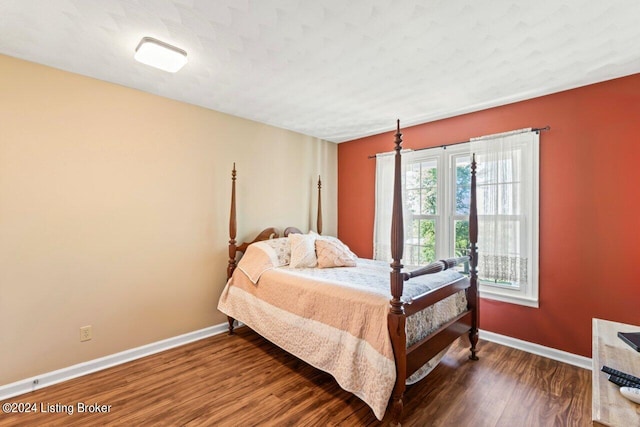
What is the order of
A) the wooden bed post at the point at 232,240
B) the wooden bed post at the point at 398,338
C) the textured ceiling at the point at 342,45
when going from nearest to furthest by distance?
→ the textured ceiling at the point at 342,45, the wooden bed post at the point at 398,338, the wooden bed post at the point at 232,240

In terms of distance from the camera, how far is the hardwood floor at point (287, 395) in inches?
73.6

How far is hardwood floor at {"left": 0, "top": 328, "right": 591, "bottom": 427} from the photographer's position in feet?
6.14

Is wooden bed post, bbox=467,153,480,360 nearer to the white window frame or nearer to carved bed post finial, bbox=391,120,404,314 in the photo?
the white window frame

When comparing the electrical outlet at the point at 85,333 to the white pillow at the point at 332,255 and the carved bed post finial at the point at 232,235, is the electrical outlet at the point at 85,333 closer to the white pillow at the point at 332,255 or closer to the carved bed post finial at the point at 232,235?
the carved bed post finial at the point at 232,235

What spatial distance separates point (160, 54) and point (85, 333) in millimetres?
2319

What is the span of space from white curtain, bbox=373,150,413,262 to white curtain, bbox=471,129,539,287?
1.12 meters

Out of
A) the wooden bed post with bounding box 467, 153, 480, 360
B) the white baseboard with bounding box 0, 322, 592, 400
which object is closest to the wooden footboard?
the wooden bed post with bounding box 467, 153, 480, 360

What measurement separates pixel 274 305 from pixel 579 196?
287 centimetres

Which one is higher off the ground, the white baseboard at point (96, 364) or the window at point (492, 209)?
the window at point (492, 209)

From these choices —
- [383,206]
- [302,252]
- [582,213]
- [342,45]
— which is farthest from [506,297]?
[342,45]

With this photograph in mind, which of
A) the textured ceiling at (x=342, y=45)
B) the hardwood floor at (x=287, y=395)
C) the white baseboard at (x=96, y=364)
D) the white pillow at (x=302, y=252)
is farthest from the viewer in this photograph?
the white pillow at (x=302, y=252)

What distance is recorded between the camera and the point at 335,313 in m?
2.11

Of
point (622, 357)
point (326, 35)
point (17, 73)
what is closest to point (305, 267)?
point (326, 35)

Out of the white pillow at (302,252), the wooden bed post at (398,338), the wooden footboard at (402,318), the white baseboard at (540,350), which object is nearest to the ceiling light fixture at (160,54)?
the wooden footboard at (402,318)
